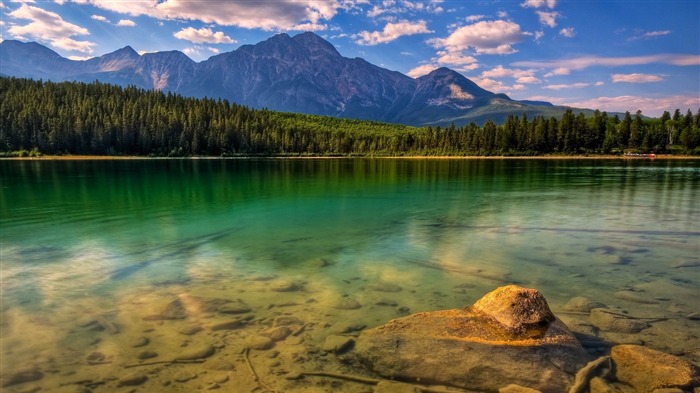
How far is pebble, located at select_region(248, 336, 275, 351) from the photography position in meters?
11.0

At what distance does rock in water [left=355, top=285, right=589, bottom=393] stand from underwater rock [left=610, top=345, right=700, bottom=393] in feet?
2.64

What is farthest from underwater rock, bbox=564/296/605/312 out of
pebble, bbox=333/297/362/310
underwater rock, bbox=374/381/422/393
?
underwater rock, bbox=374/381/422/393

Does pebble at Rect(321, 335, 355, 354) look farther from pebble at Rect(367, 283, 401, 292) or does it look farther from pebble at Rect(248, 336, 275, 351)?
pebble at Rect(367, 283, 401, 292)

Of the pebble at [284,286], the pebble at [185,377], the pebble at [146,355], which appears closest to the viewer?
the pebble at [185,377]

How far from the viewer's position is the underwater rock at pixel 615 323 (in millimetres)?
11742

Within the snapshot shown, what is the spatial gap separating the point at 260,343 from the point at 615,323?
10356 mm

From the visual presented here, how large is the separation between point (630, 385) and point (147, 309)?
13864mm

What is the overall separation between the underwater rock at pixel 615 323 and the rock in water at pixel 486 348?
2406mm

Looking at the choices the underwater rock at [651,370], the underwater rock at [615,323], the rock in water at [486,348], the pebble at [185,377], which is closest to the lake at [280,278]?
the pebble at [185,377]

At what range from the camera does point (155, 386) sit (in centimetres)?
926

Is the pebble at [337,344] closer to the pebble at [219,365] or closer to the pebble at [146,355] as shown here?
the pebble at [219,365]

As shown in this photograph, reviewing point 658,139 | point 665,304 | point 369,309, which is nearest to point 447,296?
point 369,309

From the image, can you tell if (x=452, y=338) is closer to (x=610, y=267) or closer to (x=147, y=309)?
(x=147, y=309)

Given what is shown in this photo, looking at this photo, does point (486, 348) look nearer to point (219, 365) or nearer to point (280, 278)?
point (219, 365)
